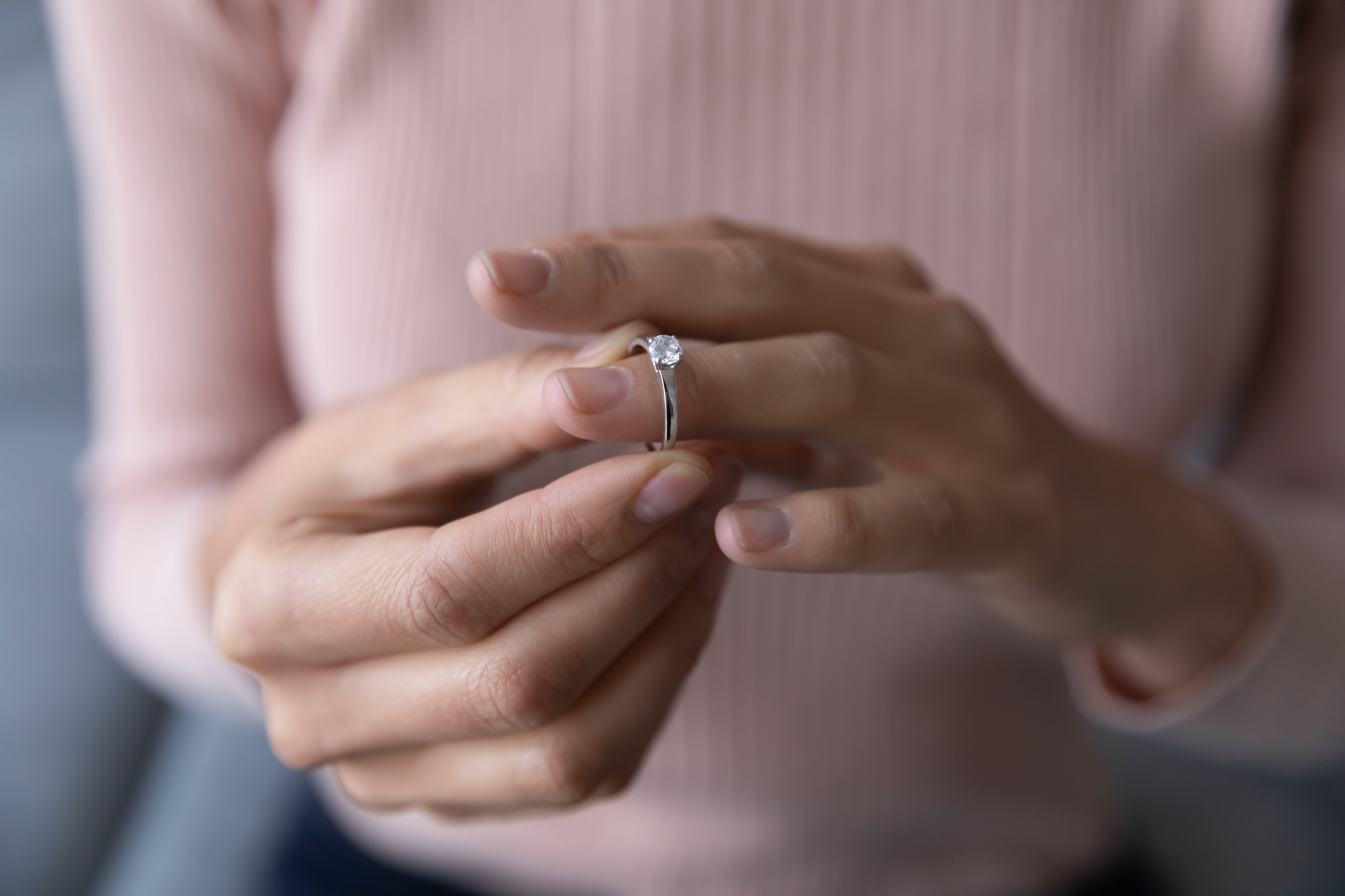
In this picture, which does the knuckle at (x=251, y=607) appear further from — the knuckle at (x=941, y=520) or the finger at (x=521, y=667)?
the knuckle at (x=941, y=520)

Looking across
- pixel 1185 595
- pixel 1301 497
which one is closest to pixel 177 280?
pixel 1185 595

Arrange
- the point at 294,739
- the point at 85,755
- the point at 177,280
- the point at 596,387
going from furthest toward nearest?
the point at 85,755, the point at 177,280, the point at 294,739, the point at 596,387

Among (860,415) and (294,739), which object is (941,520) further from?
(294,739)

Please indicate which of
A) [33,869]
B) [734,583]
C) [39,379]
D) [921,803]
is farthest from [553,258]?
[39,379]

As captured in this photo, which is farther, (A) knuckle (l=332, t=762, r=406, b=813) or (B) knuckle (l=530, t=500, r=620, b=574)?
(A) knuckle (l=332, t=762, r=406, b=813)

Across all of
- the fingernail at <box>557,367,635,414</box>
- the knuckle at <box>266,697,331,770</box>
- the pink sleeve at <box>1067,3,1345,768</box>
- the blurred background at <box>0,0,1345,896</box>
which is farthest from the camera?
the blurred background at <box>0,0,1345,896</box>

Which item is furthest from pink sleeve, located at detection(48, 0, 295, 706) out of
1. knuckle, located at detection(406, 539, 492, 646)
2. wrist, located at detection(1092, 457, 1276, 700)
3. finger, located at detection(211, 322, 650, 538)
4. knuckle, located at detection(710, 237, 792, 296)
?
wrist, located at detection(1092, 457, 1276, 700)

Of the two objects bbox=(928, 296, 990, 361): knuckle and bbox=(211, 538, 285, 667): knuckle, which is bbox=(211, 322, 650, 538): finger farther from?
bbox=(928, 296, 990, 361): knuckle
